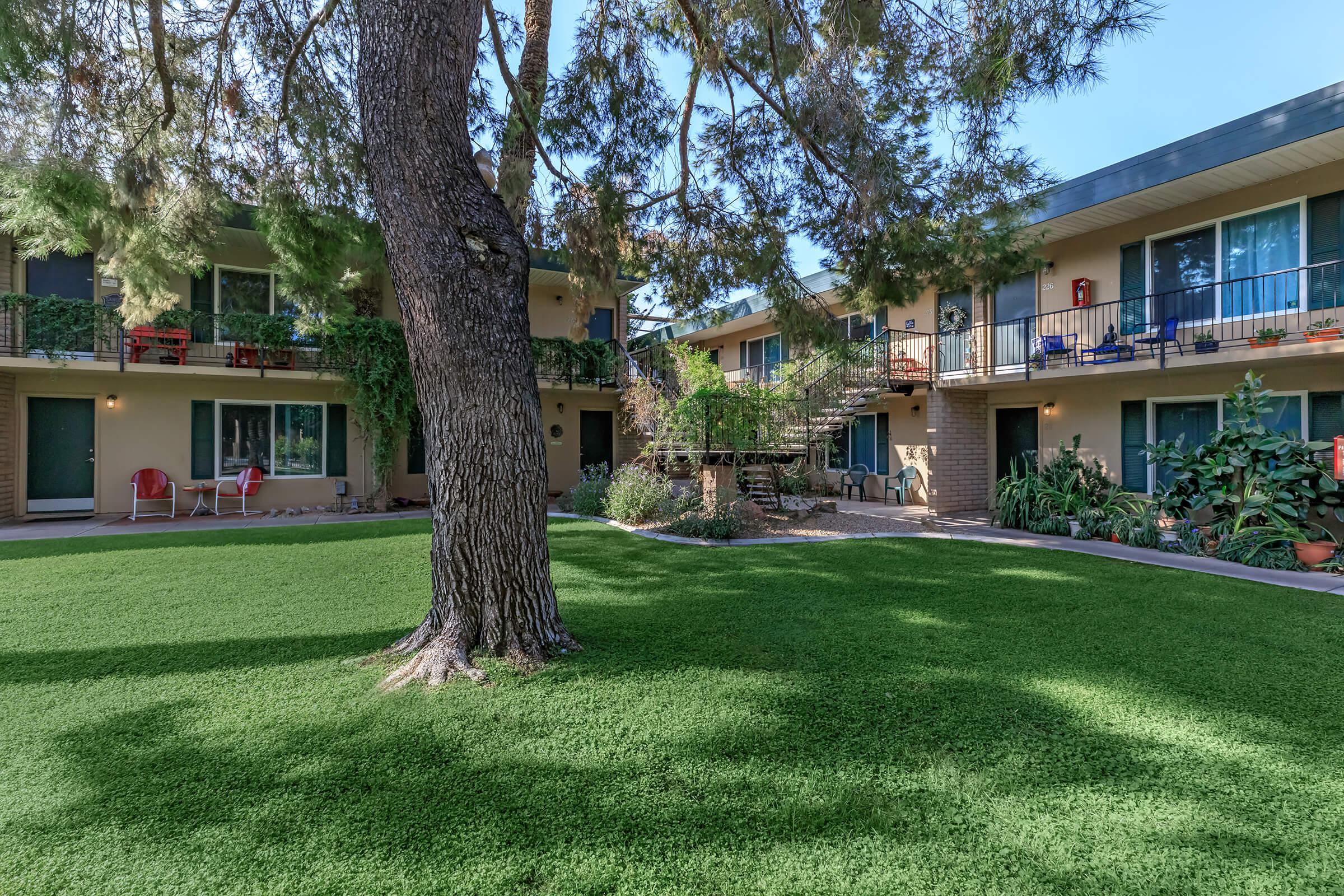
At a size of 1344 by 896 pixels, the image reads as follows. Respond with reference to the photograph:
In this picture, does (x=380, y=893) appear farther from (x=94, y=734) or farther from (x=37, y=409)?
(x=37, y=409)

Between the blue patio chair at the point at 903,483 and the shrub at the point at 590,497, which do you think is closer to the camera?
the shrub at the point at 590,497

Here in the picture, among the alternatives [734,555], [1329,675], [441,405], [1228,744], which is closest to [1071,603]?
[1329,675]

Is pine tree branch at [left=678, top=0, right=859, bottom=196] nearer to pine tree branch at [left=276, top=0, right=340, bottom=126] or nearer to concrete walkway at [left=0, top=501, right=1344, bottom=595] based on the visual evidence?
pine tree branch at [left=276, top=0, right=340, bottom=126]

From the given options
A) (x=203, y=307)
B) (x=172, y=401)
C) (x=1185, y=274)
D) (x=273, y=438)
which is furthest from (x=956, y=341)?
(x=172, y=401)

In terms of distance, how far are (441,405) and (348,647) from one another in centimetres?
181

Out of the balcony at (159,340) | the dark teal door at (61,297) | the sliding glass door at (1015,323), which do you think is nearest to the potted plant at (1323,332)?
the sliding glass door at (1015,323)

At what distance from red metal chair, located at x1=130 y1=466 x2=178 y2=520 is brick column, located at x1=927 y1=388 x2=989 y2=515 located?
1365cm

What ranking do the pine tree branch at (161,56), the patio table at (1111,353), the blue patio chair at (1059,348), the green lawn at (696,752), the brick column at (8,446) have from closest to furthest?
the green lawn at (696,752) < the pine tree branch at (161,56) < the patio table at (1111,353) < the blue patio chair at (1059,348) < the brick column at (8,446)

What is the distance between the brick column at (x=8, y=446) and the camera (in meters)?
10.5

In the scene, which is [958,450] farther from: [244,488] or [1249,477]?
[244,488]

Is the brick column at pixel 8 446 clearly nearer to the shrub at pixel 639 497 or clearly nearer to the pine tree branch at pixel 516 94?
the shrub at pixel 639 497

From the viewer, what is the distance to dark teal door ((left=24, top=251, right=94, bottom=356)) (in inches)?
391

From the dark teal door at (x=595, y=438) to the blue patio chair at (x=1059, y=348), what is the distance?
9.51 metres

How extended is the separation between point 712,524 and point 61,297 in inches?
455
